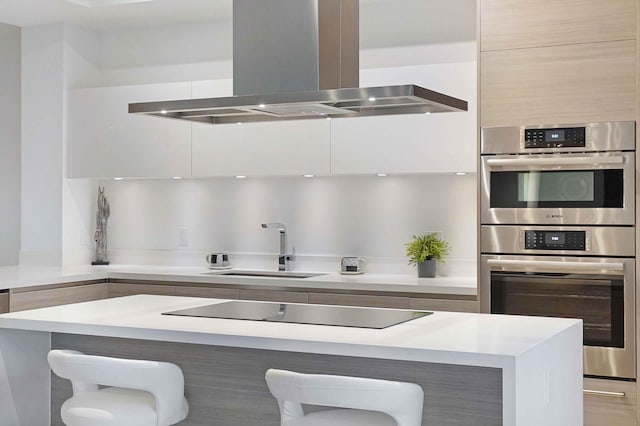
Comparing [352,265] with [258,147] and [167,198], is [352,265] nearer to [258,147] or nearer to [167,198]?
[258,147]

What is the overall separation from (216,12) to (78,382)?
3.03 meters

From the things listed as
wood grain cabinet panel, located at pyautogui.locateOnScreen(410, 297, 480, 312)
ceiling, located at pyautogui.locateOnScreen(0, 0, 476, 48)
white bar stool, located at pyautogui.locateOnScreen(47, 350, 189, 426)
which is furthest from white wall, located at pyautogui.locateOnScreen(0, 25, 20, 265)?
white bar stool, located at pyautogui.locateOnScreen(47, 350, 189, 426)

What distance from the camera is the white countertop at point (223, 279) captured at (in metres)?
4.46

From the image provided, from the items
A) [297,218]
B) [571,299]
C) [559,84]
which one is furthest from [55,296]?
[559,84]

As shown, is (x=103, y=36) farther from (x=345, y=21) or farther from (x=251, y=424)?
(x=251, y=424)

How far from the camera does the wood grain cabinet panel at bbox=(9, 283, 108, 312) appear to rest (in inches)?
184

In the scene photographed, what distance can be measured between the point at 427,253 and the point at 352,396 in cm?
237

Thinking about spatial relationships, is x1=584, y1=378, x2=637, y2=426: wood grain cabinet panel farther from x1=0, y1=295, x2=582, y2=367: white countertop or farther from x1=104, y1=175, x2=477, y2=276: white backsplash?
x1=104, y1=175, x2=477, y2=276: white backsplash

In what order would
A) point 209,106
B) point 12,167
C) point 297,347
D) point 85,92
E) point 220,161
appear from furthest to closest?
point 12,167
point 85,92
point 220,161
point 209,106
point 297,347

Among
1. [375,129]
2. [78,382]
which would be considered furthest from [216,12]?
[78,382]

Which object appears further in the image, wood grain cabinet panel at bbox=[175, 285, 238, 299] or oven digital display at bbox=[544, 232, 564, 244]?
wood grain cabinet panel at bbox=[175, 285, 238, 299]

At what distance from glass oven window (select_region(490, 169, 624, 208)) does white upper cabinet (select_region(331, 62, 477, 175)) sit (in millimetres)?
335

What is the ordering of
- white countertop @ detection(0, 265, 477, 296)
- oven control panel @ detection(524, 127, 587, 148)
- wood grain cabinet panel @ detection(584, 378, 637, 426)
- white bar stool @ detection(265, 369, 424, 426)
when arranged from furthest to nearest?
white countertop @ detection(0, 265, 477, 296)
oven control panel @ detection(524, 127, 587, 148)
wood grain cabinet panel @ detection(584, 378, 637, 426)
white bar stool @ detection(265, 369, 424, 426)

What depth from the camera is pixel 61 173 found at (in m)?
5.70
